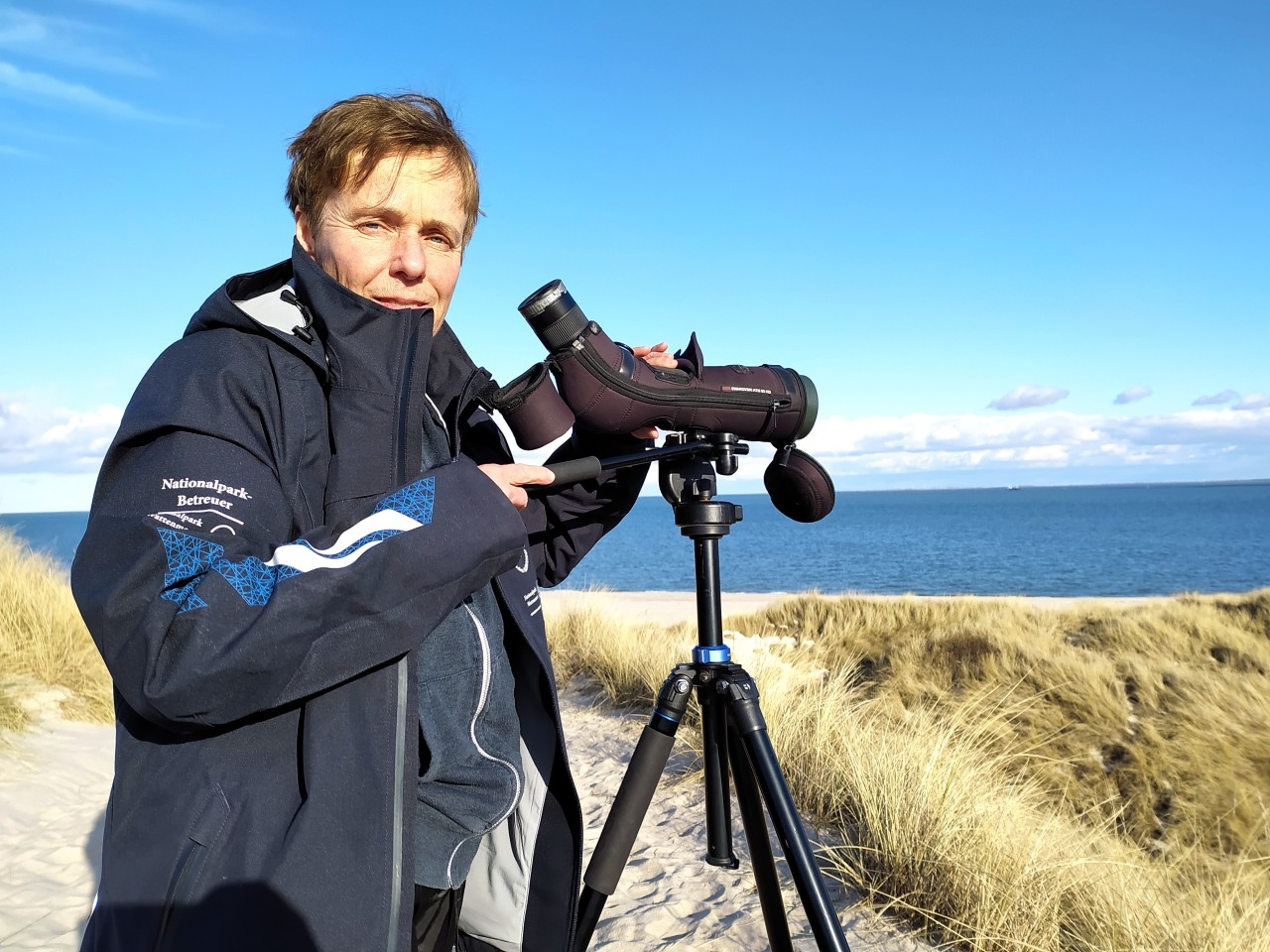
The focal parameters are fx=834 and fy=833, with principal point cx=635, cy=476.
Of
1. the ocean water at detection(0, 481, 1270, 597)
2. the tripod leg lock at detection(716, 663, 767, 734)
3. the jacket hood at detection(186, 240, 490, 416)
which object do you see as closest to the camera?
the jacket hood at detection(186, 240, 490, 416)

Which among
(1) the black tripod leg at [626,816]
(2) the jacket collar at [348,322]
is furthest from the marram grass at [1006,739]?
(2) the jacket collar at [348,322]

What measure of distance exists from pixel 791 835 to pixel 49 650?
529cm

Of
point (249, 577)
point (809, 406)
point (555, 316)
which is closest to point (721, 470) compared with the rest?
point (809, 406)

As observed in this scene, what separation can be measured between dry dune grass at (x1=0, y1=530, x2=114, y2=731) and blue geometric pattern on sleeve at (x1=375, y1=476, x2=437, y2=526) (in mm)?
4415

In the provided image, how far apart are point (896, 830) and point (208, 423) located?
2.39 metres

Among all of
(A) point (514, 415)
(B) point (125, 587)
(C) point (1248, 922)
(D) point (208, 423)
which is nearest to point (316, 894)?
(B) point (125, 587)

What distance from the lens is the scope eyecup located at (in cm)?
161

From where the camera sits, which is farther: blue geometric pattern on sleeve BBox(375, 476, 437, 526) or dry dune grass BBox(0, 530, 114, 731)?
dry dune grass BBox(0, 530, 114, 731)

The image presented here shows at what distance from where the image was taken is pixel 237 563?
0.91 metres

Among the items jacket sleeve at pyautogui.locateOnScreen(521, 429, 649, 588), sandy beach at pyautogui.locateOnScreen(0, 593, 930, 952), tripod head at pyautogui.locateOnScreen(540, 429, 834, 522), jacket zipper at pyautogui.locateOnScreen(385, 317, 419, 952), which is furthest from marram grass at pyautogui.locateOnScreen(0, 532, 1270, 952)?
jacket zipper at pyautogui.locateOnScreen(385, 317, 419, 952)

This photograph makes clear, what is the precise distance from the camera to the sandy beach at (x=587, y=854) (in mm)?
2369

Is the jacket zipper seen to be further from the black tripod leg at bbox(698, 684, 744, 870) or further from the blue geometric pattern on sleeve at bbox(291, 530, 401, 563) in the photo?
the black tripod leg at bbox(698, 684, 744, 870)

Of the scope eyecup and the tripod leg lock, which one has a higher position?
the scope eyecup

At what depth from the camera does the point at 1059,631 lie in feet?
23.2
